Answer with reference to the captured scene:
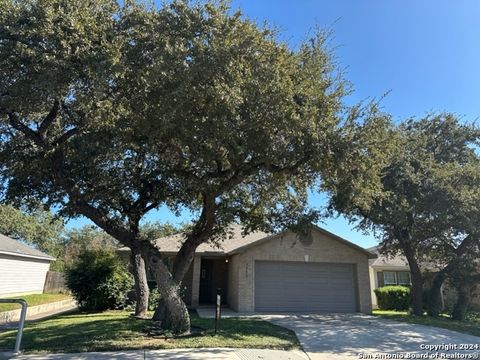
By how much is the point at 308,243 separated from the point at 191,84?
1352cm

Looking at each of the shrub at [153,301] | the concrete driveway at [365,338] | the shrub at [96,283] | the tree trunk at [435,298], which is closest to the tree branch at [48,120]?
the concrete driveway at [365,338]

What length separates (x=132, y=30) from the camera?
9.41 m

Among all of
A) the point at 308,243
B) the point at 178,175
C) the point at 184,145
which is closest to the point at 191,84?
the point at 184,145

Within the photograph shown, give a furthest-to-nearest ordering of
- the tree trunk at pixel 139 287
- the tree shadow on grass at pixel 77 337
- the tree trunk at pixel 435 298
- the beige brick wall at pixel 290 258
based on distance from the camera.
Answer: the tree trunk at pixel 435 298 < the beige brick wall at pixel 290 258 < the tree trunk at pixel 139 287 < the tree shadow on grass at pixel 77 337

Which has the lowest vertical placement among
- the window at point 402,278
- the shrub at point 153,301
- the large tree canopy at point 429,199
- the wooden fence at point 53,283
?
the shrub at point 153,301

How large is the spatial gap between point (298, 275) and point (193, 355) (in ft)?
40.5

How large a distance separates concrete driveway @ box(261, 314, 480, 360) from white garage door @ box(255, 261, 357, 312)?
3.67 metres

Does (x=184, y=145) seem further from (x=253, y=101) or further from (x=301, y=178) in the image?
(x=301, y=178)

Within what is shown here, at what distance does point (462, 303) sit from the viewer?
18969 millimetres

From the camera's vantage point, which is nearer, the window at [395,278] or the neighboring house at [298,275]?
the neighboring house at [298,275]

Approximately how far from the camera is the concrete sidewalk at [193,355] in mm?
7941

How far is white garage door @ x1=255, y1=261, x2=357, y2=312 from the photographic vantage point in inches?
759

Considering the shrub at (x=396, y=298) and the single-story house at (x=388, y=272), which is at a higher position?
the single-story house at (x=388, y=272)

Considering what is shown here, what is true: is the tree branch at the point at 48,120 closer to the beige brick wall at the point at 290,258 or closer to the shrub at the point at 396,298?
the beige brick wall at the point at 290,258
